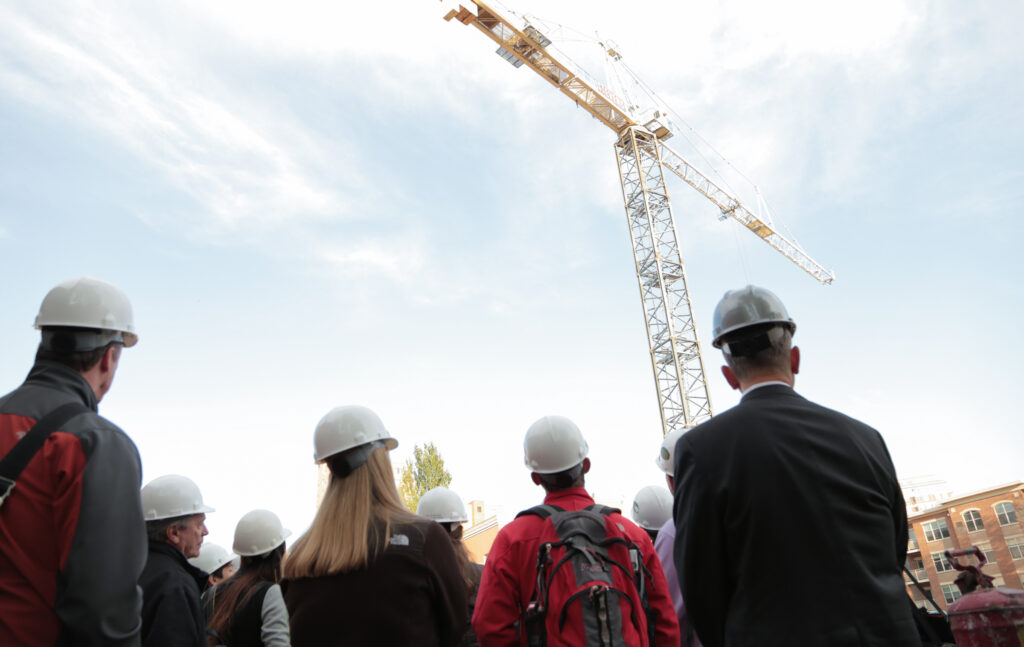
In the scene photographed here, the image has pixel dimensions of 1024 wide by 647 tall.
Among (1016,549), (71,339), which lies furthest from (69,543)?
(1016,549)

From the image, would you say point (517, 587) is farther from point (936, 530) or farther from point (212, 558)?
point (936, 530)

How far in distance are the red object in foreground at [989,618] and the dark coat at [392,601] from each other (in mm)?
2134

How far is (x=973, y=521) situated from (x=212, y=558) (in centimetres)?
4830

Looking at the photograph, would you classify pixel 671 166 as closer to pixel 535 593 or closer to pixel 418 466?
pixel 418 466

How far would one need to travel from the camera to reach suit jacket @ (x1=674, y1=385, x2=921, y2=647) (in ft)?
5.78

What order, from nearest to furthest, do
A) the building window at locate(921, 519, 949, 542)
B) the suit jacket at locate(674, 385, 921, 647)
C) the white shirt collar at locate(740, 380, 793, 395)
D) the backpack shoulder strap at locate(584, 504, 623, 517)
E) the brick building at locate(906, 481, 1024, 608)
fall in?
the suit jacket at locate(674, 385, 921, 647) → the white shirt collar at locate(740, 380, 793, 395) → the backpack shoulder strap at locate(584, 504, 623, 517) → the brick building at locate(906, 481, 1024, 608) → the building window at locate(921, 519, 949, 542)

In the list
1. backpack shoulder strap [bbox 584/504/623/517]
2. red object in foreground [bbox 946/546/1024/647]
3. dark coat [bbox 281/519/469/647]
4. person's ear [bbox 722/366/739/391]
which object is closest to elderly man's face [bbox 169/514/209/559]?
dark coat [bbox 281/519/469/647]

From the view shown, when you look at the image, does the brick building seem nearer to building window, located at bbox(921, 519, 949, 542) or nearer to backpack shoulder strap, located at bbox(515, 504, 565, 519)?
building window, located at bbox(921, 519, 949, 542)

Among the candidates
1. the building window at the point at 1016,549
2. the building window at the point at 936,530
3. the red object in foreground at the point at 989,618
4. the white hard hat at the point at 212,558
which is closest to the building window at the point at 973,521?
the building window at the point at 1016,549

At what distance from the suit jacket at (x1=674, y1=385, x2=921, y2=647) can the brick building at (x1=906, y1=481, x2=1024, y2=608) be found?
42433 mm

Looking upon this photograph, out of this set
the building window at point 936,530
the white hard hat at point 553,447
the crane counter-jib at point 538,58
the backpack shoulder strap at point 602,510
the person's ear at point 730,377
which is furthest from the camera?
the building window at point 936,530

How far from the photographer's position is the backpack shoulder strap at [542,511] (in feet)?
9.35

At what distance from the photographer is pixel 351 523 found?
7.91 ft

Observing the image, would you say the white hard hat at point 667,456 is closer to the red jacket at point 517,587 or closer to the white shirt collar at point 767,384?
the red jacket at point 517,587
